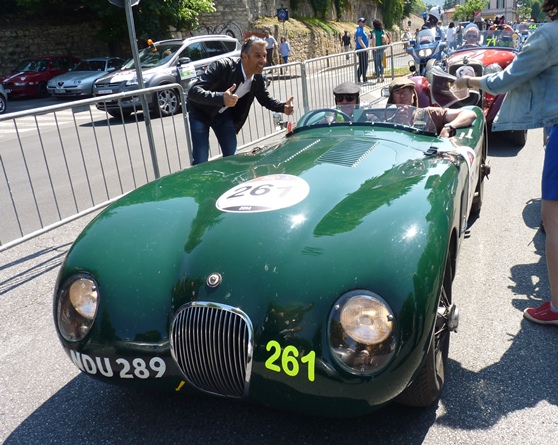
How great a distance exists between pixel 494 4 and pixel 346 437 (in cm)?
14129

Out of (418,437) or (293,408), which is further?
(418,437)

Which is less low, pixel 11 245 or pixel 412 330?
pixel 412 330

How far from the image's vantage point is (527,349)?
9.89 feet

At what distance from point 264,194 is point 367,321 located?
3.00 feet

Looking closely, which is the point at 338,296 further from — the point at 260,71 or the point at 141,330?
the point at 260,71

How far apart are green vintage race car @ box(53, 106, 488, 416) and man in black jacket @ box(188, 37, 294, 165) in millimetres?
2154

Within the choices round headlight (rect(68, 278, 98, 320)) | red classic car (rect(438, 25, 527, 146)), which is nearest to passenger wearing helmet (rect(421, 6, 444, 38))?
red classic car (rect(438, 25, 527, 146))

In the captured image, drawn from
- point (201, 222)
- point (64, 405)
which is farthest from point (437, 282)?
point (64, 405)

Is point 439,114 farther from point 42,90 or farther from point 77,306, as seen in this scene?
point 42,90

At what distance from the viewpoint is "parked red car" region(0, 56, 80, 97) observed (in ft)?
69.6

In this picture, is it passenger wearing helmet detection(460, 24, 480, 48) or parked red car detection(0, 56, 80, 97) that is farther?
parked red car detection(0, 56, 80, 97)

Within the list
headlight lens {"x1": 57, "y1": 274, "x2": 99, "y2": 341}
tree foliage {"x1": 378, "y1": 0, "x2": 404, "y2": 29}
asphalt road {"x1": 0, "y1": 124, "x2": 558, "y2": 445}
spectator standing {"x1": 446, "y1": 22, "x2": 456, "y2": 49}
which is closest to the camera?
headlight lens {"x1": 57, "y1": 274, "x2": 99, "y2": 341}

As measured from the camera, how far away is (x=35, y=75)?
21.4 metres

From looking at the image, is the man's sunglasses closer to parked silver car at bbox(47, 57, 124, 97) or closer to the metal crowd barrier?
the metal crowd barrier
